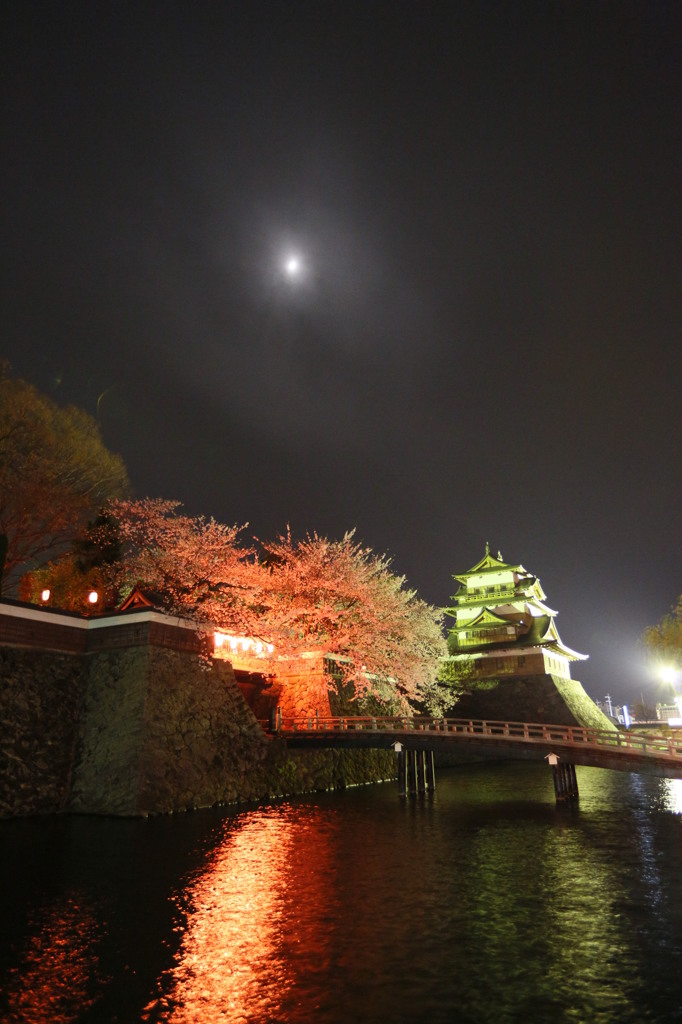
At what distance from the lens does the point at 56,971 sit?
8602mm

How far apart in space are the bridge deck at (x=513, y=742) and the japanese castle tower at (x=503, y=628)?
2444 centimetres

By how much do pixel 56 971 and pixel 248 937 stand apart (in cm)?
278

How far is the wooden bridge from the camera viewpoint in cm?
2014

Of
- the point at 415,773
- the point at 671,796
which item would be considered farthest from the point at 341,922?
the point at 671,796

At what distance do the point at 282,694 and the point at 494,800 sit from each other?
42.0ft

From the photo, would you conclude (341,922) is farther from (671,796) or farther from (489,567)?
(489,567)

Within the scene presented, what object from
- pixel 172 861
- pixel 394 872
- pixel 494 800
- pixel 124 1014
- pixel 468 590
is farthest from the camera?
pixel 468 590

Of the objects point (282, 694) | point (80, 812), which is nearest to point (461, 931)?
point (80, 812)

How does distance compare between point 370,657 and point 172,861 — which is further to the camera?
point 370,657

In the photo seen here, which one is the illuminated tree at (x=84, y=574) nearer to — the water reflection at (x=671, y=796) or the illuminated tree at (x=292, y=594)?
the illuminated tree at (x=292, y=594)

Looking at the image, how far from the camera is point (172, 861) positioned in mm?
14547

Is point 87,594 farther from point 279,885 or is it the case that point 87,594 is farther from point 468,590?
point 468,590

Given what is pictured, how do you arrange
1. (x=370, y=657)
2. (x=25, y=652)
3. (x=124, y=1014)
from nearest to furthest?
1. (x=124, y=1014)
2. (x=25, y=652)
3. (x=370, y=657)

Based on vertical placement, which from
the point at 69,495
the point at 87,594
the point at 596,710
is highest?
the point at 69,495
